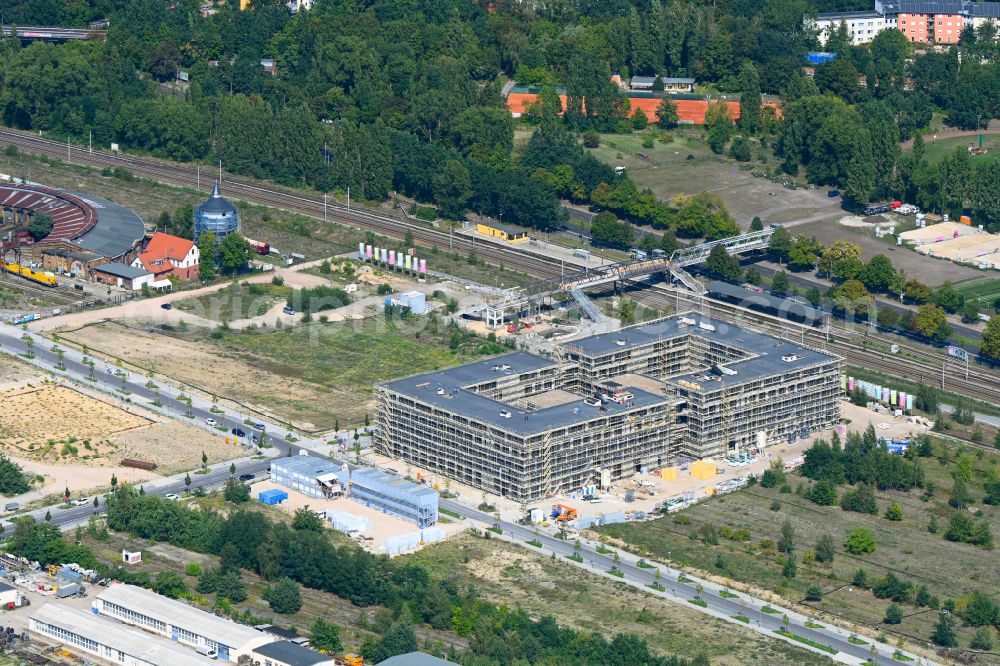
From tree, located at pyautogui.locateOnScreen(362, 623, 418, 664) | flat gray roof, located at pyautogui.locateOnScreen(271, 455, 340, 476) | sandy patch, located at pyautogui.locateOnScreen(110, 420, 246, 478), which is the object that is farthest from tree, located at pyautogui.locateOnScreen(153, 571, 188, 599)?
sandy patch, located at pyautogui.locateOnScreen(110, 420, 246, 478)

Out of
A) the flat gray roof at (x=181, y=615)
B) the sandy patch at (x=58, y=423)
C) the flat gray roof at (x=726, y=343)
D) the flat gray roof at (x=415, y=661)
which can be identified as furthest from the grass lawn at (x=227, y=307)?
the flat gray roof at (x=415, y=661)

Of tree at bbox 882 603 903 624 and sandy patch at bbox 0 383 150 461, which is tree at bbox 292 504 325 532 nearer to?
sandy patch at bbox 0 383 150 461

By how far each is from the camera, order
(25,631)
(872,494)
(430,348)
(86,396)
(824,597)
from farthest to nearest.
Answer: (430,348) → (86,396) → (872,494) → (824,597) → (25,631)

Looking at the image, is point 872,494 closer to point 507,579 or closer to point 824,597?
point 824,597

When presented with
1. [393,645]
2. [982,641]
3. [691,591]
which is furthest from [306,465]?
[982,641]

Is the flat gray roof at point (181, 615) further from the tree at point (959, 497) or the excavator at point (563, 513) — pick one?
the tree at point (959, 497)

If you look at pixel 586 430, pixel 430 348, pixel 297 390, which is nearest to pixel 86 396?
pixel 297 390
